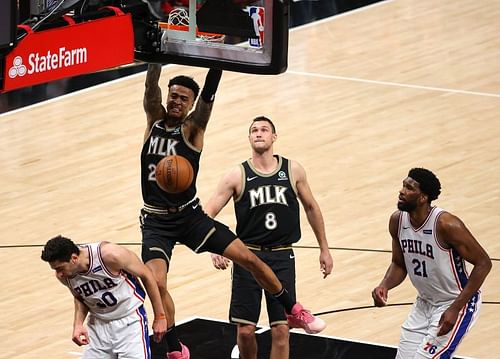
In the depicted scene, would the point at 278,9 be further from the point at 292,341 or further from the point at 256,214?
the point at 292,341

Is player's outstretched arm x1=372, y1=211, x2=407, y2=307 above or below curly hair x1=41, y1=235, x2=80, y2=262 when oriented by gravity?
below

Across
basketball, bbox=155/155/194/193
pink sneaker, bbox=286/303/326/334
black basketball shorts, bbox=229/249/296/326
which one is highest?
basketball, bbox=155/155/194/193

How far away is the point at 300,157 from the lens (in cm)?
1570

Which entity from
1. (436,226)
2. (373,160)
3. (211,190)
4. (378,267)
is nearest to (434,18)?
(373,160)

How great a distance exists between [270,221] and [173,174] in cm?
77

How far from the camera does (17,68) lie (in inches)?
341

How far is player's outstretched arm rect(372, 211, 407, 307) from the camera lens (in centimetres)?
955

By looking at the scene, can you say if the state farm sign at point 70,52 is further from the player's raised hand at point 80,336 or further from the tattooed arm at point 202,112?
the player's raised hand at point 80,336

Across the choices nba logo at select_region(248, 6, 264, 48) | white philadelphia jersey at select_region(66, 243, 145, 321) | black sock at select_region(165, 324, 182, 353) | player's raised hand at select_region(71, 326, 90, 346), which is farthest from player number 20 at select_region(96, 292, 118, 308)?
nba logo at select_region(248, 6, 264, 48)

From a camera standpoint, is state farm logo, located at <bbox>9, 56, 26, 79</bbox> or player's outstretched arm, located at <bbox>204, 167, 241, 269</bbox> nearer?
state farm logo, located at <bbox>9, 56, 26, 79</bbox>

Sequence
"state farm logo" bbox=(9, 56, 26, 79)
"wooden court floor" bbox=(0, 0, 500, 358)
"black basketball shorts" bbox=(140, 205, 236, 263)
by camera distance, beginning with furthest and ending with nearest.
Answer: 1. "wooden court floor" bbox=(0, 0, 500, 358)
2. "black basketball shorts" bbox=(140, 205, 236, 263)
3. "state farm logo" bbox=(9, 56, 26, 79)

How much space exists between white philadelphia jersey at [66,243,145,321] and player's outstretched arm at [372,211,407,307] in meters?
1.55

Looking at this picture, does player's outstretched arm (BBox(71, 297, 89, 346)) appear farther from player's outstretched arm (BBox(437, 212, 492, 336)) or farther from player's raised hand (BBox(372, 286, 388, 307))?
player's outstretched arm (BBox(437, 212, 492, 336))

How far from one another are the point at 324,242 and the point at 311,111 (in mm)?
6993
